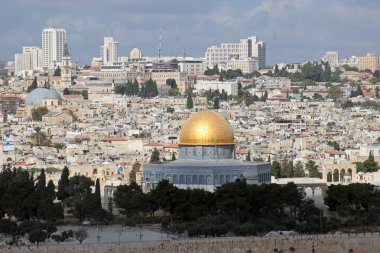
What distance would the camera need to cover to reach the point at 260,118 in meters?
114

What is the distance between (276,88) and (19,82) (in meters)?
23.5

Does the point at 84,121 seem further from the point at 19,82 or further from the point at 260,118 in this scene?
Result: the point at 19,82

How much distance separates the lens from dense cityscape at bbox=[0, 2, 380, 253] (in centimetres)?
4572

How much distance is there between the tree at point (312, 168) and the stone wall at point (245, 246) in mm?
22907

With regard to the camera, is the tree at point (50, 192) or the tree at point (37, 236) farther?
the tree at point (50, 192)

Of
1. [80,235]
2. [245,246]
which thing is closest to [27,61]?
[80,235]

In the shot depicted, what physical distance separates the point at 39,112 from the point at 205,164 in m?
58.2

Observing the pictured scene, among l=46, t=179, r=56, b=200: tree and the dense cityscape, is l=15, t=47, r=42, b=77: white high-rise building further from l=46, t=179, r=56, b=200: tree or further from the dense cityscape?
l=46, t=179, r=56, b=200: tree

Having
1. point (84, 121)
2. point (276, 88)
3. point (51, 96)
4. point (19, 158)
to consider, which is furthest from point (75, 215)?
point (276, 88)

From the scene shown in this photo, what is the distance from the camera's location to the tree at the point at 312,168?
6850 cm

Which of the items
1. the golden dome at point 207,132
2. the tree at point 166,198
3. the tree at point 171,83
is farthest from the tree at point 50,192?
the tree at point 171,83

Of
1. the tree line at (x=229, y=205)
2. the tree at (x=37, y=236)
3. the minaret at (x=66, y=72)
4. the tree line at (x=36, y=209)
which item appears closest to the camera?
the tree at (x=37, y=236)

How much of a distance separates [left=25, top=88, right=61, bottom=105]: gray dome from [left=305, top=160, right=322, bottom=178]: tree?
51.3 metres

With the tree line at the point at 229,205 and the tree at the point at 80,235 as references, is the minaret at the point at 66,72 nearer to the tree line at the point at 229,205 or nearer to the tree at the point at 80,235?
the tree line at the point at 229,205
